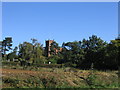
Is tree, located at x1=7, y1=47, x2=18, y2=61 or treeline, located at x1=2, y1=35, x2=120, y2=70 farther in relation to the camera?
tree, located at x1=7, y1=47, x2=18, y2=61

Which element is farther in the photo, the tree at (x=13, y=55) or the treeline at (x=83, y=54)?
the tree at (x=13, y=55)

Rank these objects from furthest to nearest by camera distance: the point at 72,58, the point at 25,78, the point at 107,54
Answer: the point at 72,58, the point at 107,54, the point at 25,78

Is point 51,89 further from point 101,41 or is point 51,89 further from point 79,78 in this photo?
point 101,41

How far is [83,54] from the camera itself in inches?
2103

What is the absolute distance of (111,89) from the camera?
11344 millimetres

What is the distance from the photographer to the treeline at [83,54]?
3825 cm

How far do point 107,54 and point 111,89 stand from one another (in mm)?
28728

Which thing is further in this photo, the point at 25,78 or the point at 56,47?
the point at 56,47

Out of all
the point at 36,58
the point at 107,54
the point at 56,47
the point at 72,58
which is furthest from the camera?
the point at 56,47

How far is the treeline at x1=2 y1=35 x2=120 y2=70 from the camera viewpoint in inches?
1506

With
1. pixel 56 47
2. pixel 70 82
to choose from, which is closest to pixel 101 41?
pixel 56 47

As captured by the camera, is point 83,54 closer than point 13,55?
Yes

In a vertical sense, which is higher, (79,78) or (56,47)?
(56,47)

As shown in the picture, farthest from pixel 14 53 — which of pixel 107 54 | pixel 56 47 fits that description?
pixel 107 54
